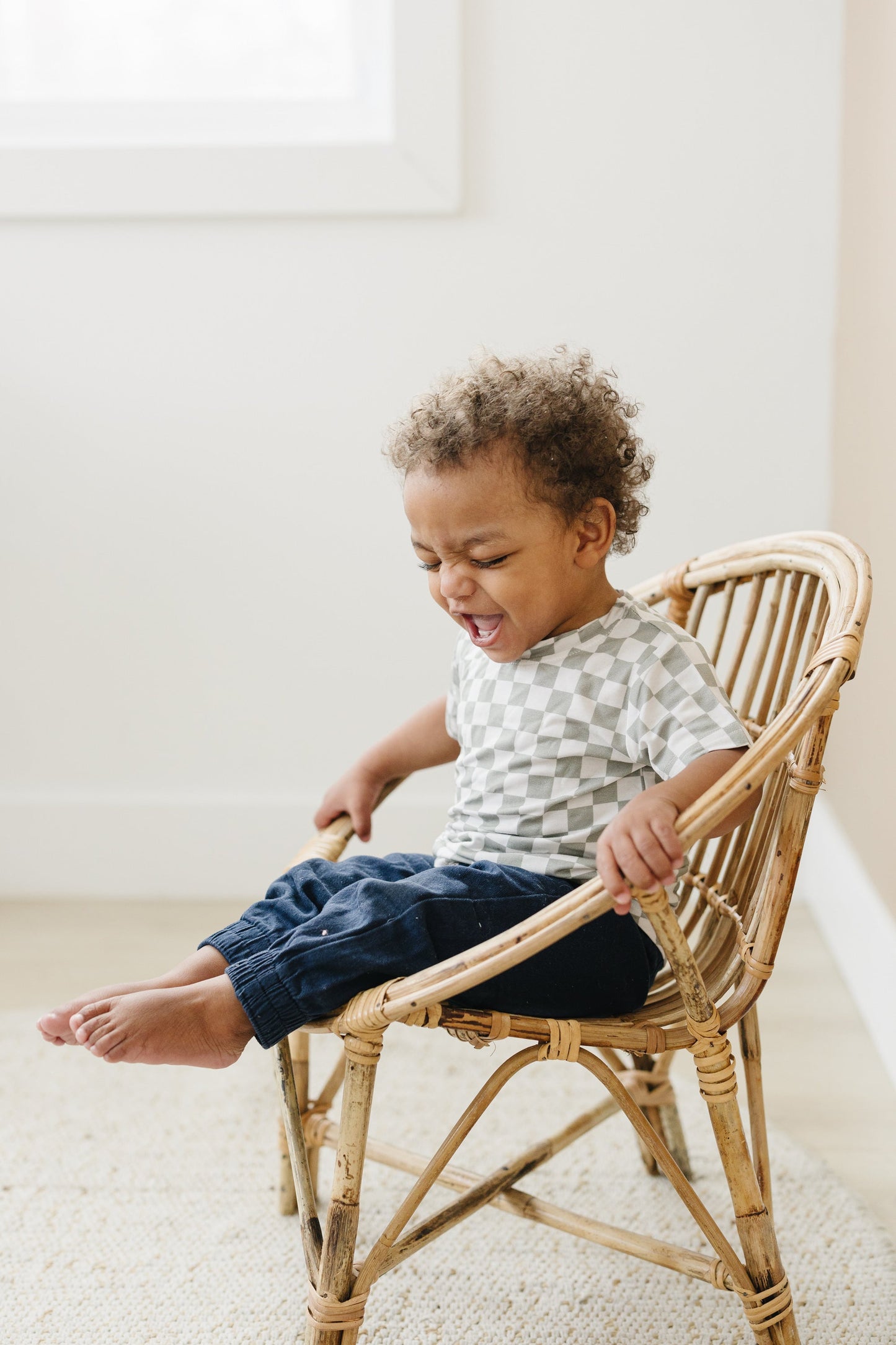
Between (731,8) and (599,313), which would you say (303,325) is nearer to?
(599,313)

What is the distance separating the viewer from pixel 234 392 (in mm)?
1938

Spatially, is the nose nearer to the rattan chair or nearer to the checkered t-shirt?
the checkered t-shirt

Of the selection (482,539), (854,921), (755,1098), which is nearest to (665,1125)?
(755,1098)

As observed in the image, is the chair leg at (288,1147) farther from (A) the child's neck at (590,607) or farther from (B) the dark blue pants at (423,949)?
(A) the child's neck at (590,607)

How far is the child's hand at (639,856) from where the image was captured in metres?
0.79

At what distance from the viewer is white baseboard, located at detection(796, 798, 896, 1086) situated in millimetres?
1483

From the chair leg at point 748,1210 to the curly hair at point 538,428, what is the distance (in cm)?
45

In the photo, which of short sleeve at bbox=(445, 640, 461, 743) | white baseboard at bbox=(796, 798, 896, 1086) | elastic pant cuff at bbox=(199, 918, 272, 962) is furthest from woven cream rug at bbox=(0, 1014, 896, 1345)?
short sleeve at bbox=(445, 640, 461, 743)

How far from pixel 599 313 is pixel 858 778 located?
82 centimetres

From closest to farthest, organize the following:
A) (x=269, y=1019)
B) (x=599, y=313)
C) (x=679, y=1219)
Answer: (x=269, y=1019)
(x=679, y=1219)
(x=599, y=313)

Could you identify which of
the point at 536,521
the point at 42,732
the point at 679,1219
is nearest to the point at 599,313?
the point at 536,521

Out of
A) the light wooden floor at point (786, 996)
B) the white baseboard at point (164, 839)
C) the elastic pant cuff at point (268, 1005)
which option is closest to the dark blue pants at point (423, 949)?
the elastic pant cuff at point (268, 1005)

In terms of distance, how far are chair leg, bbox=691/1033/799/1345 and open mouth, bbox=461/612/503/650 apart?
0.37 m

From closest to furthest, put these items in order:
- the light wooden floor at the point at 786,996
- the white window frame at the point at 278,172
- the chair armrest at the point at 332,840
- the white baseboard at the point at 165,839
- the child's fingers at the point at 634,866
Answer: the child's fingers at the point at 634,866
the chair armrest at the point at 332,840
the light wooden floor at the point at 786,996
the white window frame at the point at 278,172
the white baseboard at the point at 165,839
